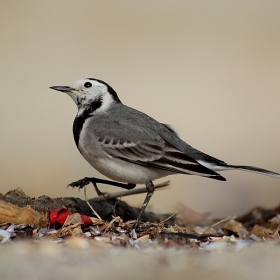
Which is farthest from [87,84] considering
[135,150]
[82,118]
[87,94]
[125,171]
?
[125,171]

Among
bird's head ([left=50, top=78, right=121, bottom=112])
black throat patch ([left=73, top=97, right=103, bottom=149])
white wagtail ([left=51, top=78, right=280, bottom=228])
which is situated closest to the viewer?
white wagtail ([left=51, top=78, right=280, bottom=228])

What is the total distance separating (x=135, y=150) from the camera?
6402 mm

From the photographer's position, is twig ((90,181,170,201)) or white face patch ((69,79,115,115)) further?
white face patch ((69,79,115,115))

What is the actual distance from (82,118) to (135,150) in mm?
784

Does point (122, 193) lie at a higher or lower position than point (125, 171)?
lower

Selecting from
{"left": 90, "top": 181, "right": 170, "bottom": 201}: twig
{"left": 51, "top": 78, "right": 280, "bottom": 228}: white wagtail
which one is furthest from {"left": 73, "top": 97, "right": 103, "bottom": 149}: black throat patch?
{"left": 90, "top": 181, "right": 170, "bottom": 201}: twig

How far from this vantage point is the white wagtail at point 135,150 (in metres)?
6.30

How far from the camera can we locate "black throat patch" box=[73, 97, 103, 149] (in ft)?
A: 22.1

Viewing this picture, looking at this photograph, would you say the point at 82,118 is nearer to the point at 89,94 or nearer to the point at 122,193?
the point at 89,94

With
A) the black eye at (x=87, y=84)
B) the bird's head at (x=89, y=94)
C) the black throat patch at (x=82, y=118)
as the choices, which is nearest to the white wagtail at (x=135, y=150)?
the black throat patch at (x=82, y=118)

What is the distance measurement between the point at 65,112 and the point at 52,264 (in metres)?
8.05

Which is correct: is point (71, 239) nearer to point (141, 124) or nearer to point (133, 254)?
point (133, 254)

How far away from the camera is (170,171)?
6.28 metres

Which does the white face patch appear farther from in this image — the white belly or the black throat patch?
the white belly
